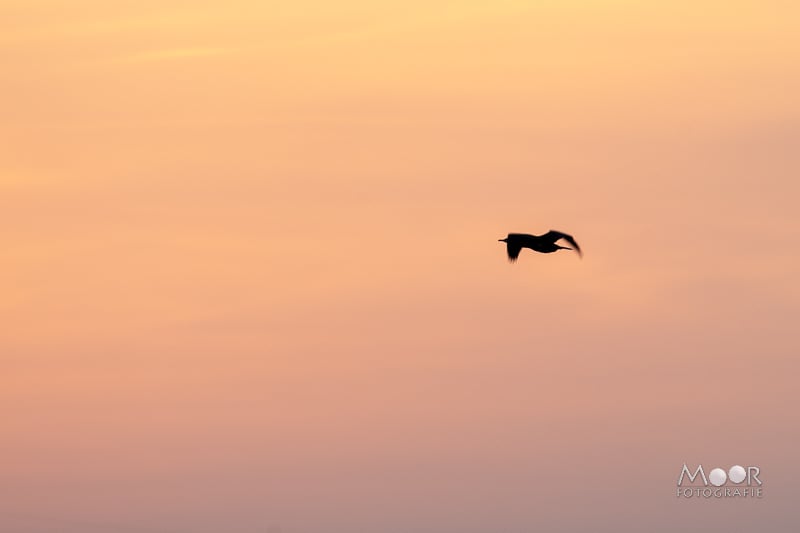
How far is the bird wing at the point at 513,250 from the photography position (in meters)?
118

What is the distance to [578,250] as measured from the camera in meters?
103

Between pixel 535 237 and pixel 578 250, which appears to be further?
pixel 535 237

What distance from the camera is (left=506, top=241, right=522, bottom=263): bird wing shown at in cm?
11825

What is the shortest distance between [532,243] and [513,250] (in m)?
1.54

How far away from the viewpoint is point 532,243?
119m

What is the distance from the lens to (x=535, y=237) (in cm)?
11844

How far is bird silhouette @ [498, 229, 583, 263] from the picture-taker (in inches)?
4582

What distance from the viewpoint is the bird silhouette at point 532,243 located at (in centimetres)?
11638

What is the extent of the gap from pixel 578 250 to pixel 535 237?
15539mm

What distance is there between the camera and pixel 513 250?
11981 centimetres
